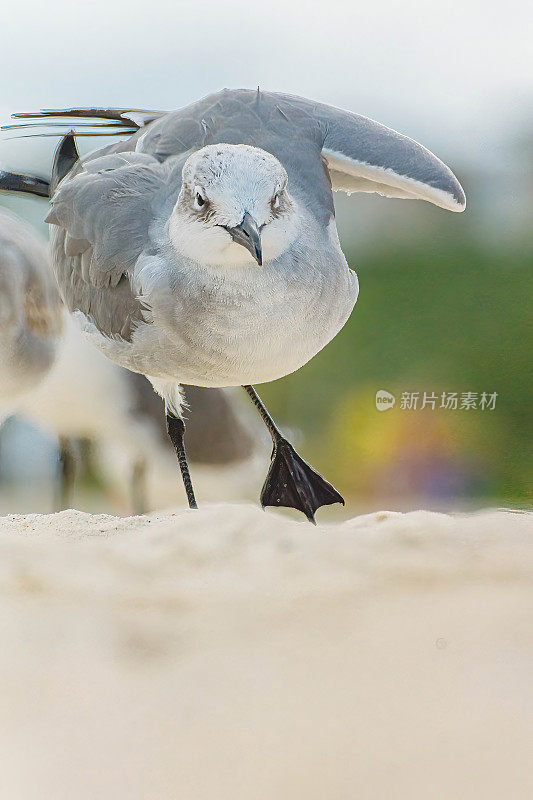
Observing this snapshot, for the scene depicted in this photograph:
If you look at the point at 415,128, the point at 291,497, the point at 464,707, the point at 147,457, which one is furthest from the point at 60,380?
the point at 464,707

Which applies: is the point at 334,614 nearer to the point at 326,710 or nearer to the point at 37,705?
the point at 326,710

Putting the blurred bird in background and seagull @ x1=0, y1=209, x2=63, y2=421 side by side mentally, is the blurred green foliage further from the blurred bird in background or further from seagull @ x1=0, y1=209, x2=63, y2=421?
seagull @ x1=0, y1=209, x2=63, y2=421

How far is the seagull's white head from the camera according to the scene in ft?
2.93

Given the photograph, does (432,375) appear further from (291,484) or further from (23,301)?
(23,301)

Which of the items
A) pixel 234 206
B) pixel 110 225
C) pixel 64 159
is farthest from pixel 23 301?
pixel 234 206

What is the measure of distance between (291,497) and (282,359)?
44 centimetres

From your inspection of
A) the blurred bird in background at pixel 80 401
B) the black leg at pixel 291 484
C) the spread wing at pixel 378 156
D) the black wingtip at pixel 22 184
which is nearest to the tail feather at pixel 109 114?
the black wingtip at pixel 22 184

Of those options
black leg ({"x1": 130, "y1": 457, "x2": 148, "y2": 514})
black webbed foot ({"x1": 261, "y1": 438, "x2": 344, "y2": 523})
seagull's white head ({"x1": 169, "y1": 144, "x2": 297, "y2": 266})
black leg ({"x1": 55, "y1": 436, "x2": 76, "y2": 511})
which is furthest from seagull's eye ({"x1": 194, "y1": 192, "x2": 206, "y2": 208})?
black leg ({"x1": 55, "y1": 436, "x2": 76, "y2": 511})

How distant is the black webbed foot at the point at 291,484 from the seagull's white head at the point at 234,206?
1.75 feet

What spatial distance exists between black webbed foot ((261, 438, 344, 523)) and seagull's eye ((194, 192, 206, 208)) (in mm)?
601

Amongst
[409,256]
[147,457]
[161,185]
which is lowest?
[147,457]

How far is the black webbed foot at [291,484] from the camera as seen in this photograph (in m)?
1.44

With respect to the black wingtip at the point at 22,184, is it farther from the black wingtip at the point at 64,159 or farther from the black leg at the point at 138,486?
the black leg at the point at 138,486

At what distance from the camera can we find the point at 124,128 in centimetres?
126
